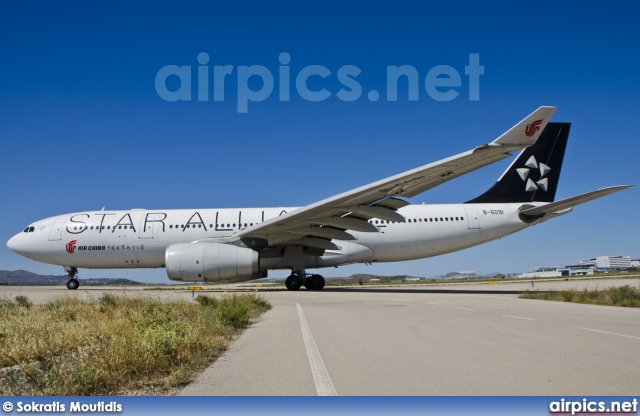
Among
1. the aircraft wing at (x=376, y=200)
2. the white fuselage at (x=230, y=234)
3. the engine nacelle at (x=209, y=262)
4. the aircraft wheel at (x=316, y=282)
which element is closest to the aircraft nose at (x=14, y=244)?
the white fuselage at (x=230, y=234)

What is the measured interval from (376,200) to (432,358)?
1240cm

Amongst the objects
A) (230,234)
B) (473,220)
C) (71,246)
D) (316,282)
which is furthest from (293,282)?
(71,246)

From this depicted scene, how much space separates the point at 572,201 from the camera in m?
17.8

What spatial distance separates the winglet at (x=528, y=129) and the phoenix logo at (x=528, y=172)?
9845 millimetres

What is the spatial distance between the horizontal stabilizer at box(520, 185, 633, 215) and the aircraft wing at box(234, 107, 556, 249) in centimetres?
393

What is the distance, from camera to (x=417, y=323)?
9.57m

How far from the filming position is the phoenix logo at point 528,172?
22.6 meters

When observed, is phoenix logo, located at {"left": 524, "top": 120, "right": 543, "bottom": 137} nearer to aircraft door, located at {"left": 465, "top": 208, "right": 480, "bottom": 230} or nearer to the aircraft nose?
aircraft door, located at {"left": 465, "top": 208, "right": 480, "bottom": 230}

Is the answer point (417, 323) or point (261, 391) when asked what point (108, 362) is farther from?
A: point (417, 323)

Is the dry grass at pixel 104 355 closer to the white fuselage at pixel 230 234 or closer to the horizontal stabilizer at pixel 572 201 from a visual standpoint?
the horizontal stabilizer at pixel 572 201

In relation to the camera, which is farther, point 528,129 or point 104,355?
point 528,129

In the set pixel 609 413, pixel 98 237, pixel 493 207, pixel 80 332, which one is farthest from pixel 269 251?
pixel 609 413

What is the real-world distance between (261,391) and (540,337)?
4.81m

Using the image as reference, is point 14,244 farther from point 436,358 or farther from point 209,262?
point 436,358
